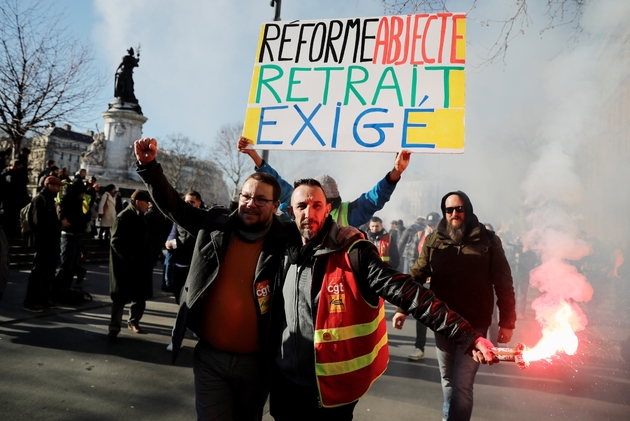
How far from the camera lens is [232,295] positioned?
2.12 meters

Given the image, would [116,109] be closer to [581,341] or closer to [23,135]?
[23,135]

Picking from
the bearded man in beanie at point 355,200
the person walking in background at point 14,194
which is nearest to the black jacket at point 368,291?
the bearded man in beanie at point 355,200

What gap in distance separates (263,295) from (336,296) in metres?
0.43

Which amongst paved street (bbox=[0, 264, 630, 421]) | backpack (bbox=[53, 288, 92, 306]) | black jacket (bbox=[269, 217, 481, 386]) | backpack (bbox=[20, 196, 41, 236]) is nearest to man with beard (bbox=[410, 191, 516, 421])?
paved street (bbox=[0, 264, 630, 421])

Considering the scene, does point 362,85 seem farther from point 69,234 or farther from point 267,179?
point 69,234

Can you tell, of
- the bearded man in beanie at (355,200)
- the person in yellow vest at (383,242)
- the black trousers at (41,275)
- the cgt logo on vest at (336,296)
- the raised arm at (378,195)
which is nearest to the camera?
the cgt logo on vest at (336,296)

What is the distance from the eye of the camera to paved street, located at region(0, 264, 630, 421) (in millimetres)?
3406

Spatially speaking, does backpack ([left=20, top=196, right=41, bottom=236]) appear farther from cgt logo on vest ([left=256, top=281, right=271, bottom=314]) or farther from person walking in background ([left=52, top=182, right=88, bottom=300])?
cgt logo on vest ([left=256, top=281, right=271, bottom=314])

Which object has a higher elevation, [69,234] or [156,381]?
[69,234]

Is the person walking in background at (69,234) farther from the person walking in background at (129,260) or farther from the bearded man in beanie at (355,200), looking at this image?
the bearded man in beanie at (355,200)

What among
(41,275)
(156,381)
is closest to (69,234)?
(41,275)

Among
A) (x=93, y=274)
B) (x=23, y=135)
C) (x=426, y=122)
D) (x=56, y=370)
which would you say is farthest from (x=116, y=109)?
(x=426, y=122)

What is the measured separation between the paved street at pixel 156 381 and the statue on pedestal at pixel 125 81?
21713 millimetres

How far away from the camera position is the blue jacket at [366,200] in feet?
10.2
